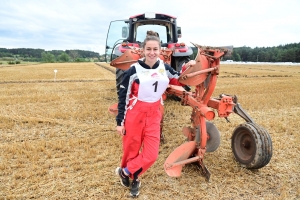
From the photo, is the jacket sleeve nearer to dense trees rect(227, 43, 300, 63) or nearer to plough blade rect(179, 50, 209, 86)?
plough blade rect(179, 50, 209, 86)

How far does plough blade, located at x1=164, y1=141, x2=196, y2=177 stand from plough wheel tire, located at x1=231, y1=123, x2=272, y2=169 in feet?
2.35

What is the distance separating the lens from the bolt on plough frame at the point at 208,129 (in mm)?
2941

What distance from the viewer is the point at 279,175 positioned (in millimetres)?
3225

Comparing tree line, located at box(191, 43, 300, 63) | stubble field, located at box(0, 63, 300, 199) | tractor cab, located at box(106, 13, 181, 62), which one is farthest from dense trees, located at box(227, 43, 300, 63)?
stubble field, located at box(0, 63, 300, 199)

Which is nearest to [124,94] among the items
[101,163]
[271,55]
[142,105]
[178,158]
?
[142,105]

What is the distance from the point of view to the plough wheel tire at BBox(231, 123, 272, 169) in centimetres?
302

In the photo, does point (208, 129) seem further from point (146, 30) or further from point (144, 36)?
point (146, 30)

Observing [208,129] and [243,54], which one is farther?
[243,54]

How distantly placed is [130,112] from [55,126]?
293 centimetres

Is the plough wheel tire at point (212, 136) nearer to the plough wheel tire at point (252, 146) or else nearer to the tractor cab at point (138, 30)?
the plough wheel tire at point (252, 146)

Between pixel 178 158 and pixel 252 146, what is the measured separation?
0.97m

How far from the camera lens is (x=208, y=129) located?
136 inches

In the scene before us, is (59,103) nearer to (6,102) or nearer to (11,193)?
(6,102)

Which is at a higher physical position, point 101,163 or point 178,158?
point 178,158
